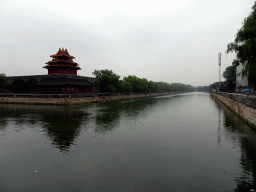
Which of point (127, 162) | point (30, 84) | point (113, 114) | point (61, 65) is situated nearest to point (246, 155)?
point (127, 162)

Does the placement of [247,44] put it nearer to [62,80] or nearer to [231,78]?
[62,80]

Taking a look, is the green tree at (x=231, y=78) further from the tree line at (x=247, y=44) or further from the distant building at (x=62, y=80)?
the tree line at (x=247, y=44)

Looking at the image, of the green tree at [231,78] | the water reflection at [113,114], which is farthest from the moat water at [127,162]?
the green tree at [231,78]

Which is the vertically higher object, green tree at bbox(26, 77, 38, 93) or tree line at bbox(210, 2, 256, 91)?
tree line at bbox(210, 2, 256, 91)

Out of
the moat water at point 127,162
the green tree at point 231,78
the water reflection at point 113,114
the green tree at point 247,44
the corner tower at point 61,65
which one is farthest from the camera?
the green tree at point 231,78

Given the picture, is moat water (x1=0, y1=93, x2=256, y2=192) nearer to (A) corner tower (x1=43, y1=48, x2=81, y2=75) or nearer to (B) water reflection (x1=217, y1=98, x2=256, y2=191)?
(B) water reflection (x1=217, y1=98, x2=256, y2=191)

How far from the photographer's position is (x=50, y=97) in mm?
40188

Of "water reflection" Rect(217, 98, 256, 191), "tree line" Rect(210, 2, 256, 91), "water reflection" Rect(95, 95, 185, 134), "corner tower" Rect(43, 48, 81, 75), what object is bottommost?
"water reflection" Rect(217, 98, 256, 191)

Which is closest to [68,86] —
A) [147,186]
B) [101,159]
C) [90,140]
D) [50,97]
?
[50,97]

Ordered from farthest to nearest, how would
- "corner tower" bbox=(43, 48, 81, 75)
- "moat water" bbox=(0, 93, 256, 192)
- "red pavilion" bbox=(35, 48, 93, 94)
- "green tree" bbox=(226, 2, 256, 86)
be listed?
1. "corner tower" bbox=(43, 48, 81, 75)
2. "red pavilion" bbox=(35, 48, 93, 94)
3. "green tree" bbox=(226, 2, 256, 86)
4. "moat water" bbox=(0, 93, 256, 192)

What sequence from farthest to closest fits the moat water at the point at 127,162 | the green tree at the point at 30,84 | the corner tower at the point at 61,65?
the corner tower at the point at 61,65 → the green tree at the point at 30,84 → the moat water at the point at 127,162

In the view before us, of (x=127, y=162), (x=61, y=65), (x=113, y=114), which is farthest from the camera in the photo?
(x=61, y=65)

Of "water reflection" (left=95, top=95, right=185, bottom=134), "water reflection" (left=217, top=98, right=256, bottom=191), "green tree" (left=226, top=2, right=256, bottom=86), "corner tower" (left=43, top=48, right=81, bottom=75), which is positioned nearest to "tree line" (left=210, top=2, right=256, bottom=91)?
"green tree" (left=226, top=2, right=256, bottom=86)

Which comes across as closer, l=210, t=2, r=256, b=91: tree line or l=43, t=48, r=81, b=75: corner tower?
l=210, t=2, r=256, b=91: tree line
